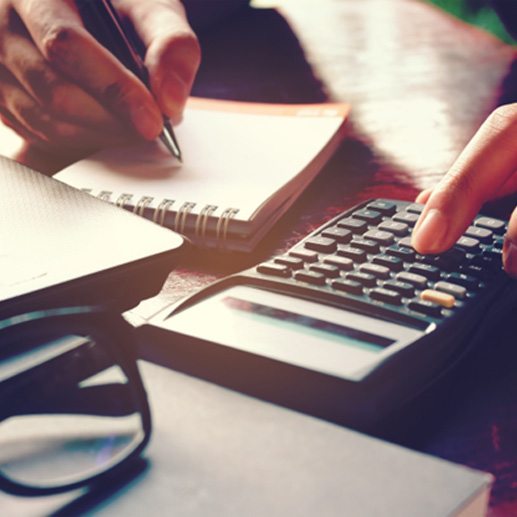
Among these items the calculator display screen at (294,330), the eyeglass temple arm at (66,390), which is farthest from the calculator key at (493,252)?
the eyeglass temple arm at (66,390)

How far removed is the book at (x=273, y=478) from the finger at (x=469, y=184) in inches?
7.2

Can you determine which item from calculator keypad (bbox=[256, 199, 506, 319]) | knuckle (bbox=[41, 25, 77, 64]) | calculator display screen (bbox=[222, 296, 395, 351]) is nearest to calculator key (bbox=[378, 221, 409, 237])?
calculator keypad (bbox=[256, 199, 506, 319])

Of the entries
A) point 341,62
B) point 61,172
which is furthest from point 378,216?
point 341,62

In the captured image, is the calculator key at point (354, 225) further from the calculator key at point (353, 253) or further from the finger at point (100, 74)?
the finger at point (100, 74)

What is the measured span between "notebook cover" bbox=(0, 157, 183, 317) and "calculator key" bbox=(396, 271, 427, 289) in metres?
0.12

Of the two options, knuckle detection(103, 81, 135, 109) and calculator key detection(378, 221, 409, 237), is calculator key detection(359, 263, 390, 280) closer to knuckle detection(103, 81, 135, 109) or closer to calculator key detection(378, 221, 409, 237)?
calculator key detection(378, 221, 409, 237)

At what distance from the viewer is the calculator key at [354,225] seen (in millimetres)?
485

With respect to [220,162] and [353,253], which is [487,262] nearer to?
[353,253]

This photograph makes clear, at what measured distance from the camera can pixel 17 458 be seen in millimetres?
287

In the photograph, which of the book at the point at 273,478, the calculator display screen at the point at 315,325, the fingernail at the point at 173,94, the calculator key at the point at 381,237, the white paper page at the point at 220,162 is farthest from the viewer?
the fingernail at the point at 173,94

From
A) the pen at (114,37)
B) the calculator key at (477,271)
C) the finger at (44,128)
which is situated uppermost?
the pen at (114,37)

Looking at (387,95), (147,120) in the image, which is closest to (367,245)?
(147,120)

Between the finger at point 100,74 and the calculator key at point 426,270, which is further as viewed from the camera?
the finger at point 100,74

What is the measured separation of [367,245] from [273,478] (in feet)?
0.68
